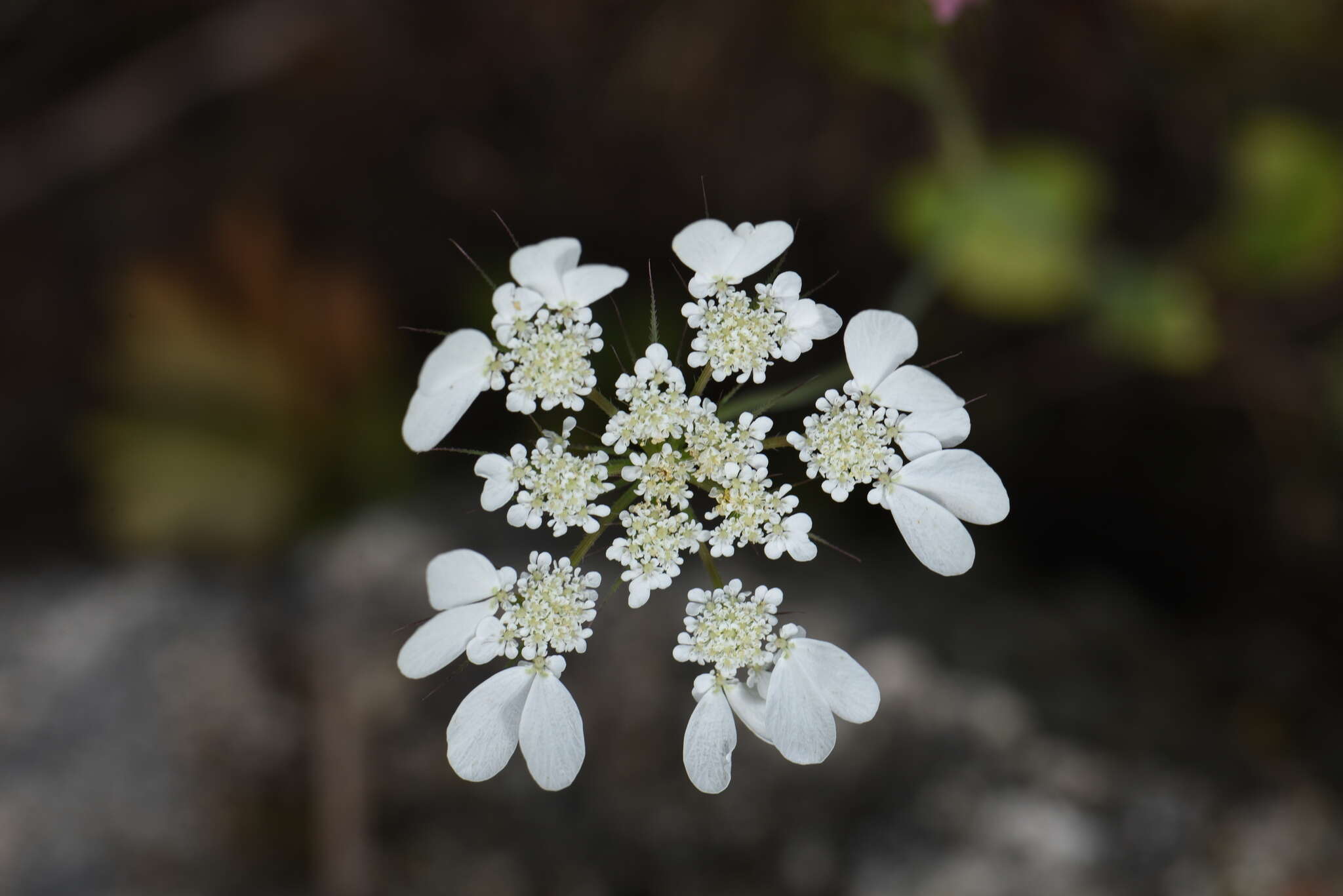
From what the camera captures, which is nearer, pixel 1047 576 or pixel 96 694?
pixel 96 694

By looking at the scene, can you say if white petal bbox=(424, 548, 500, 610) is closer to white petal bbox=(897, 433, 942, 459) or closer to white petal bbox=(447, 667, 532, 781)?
white petal bbox=(447, 667, 532, 781)

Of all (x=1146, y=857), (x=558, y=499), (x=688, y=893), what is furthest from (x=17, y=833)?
(x=1146, y=857)

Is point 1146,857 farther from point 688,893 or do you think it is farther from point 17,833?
point 17,833

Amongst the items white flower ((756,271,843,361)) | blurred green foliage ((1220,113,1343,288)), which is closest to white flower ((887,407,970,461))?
white flower ((756,271,843,361))

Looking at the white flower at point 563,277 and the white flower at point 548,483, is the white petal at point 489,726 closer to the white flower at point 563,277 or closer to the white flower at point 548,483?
the white flower at point 548,483

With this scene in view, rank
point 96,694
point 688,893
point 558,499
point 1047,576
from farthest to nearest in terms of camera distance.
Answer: point 1047,576, point 96,694, point 688,893, point 558,499
